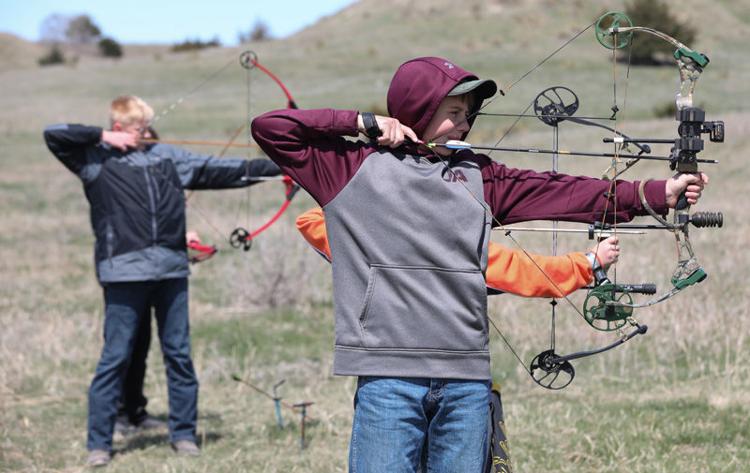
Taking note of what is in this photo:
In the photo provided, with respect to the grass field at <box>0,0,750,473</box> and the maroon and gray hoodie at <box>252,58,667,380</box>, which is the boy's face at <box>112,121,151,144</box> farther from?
the maroon and gray hoodie at <box>252,58,667,380</box>

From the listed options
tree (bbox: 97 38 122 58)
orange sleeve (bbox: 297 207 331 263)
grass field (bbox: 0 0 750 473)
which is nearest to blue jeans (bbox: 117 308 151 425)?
grass field (bbox: 0 0 750 473)

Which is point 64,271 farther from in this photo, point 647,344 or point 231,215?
point 647,344

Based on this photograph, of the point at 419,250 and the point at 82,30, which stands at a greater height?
the point at 82,30

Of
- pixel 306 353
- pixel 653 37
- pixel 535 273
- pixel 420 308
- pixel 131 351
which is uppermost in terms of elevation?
pixel 653 37

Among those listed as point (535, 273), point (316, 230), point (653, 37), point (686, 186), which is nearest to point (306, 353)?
point (316, 230)

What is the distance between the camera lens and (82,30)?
96.2m

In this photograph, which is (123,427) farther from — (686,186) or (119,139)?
(686,186)

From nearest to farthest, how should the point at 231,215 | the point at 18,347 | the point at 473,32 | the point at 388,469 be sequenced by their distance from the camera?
the point at 388,469 → the point at 18,347 → the point at 231,215 → the point at 473,32

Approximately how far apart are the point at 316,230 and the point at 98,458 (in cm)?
260

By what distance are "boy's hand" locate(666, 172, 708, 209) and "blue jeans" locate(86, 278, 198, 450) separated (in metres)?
3.36

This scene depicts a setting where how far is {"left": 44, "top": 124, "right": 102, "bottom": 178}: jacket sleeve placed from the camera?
577 centimetres

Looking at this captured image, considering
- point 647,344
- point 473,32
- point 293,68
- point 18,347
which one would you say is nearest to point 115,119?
point 18,347

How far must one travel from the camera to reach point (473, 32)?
4778 centimetres

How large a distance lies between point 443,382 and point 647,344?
4524 millimetres
